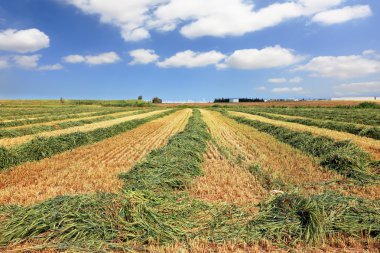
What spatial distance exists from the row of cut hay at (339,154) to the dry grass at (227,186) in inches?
124

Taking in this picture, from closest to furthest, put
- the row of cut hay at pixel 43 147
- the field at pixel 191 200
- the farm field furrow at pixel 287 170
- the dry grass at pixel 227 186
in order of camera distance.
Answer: the field at pixel 191 200 < the dry grass at pixel 227 186 < the farm field furrow at pixel 287 170 < the row of cut hay at pixel 43 147

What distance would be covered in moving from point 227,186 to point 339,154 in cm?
503

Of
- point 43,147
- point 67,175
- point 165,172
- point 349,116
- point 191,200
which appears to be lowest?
point 67,175

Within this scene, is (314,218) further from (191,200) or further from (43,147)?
(43,147)

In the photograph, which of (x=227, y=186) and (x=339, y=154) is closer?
(x=227, y=186)

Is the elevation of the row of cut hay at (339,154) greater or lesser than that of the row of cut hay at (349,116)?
lesser

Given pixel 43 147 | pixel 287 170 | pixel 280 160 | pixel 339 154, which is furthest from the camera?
pixel 43 147

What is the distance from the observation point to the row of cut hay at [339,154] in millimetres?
9585

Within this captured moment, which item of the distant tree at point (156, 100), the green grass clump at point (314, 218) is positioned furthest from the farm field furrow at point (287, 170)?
the distant tree at point (156, 100)

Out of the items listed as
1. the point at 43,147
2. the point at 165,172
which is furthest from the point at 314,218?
the point at 43,147

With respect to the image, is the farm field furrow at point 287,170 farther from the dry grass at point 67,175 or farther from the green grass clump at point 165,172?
the dry grass at point 67,175

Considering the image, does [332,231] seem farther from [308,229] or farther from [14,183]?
[14,183]

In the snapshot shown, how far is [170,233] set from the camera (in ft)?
17.9

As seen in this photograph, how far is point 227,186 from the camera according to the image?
8.51 m
